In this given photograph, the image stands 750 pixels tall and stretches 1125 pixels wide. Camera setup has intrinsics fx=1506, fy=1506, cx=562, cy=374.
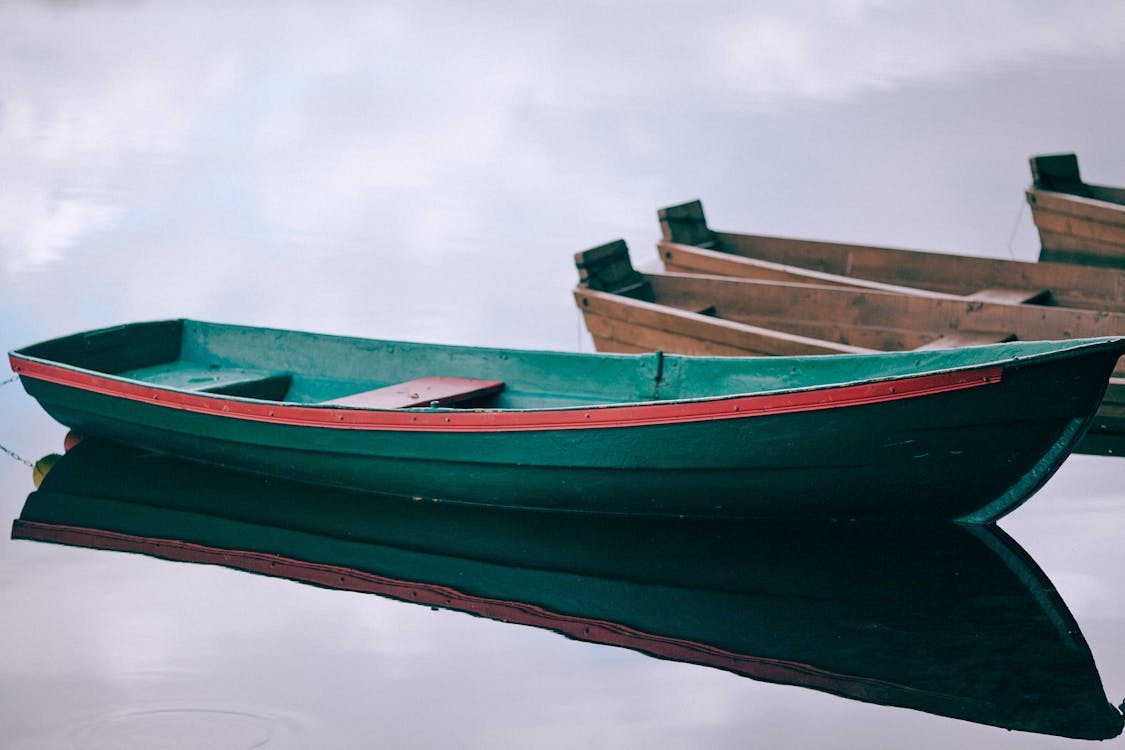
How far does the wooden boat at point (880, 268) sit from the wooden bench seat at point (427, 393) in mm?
2310

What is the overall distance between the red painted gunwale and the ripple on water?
5.69 ft

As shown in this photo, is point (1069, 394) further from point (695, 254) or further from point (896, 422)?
point (695, 254)

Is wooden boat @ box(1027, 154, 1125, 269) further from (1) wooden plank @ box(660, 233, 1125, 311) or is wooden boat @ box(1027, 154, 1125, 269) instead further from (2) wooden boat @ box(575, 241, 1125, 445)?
(2) wooden boat @ box(575, 241, 1125, 445)

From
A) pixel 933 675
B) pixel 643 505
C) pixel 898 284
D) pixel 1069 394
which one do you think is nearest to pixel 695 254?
pixel 898 284

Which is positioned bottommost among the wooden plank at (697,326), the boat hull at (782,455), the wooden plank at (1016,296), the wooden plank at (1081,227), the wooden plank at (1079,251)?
the boat hull at (782,455)

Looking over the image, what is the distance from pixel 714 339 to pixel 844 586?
241 centimetres

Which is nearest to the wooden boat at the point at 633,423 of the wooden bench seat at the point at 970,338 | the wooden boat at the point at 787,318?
the wooden boat at the point at 787,318

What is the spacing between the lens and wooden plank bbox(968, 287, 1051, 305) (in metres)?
8.17

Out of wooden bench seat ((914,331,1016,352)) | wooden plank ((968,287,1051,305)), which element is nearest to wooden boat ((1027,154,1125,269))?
wooden plank ((968,287,1051,305))

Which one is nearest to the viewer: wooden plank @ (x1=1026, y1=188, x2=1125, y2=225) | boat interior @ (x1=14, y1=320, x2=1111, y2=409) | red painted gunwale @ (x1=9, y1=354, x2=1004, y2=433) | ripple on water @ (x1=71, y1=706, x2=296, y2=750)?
ripple on water @ (x1=71, y1=706, x2=296, y2=750)

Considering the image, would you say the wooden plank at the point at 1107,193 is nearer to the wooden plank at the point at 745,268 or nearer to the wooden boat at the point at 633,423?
the wooden plank at the point at 745,268

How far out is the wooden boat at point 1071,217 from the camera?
8.50m

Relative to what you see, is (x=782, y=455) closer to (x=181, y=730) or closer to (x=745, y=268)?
(x=181, y=730)

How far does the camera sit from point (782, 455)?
5590 mm
